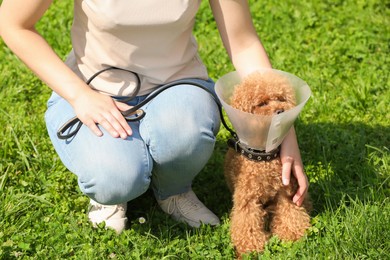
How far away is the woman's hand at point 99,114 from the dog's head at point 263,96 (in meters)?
0.46

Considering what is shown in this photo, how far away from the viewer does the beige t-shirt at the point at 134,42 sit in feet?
8.87

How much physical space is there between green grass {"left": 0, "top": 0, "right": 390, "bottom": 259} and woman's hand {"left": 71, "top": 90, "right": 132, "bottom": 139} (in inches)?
21.3

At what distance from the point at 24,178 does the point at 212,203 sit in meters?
0.95

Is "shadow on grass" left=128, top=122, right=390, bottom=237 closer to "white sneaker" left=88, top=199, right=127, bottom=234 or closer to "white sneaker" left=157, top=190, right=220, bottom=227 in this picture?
"white sneaker" left=157, top=190, right=220, bottom=227

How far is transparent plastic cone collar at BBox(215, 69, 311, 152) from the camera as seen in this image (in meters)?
2.53

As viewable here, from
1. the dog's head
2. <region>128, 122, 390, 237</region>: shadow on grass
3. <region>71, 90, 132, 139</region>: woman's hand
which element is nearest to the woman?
<region>71, 90, 132, 139</region>: woman's hand

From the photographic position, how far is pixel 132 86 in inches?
114

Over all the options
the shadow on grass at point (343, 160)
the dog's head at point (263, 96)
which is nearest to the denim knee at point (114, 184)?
the dog's head at point (263, 96)

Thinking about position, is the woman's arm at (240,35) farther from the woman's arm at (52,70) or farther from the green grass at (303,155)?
the green grass at (303,155)

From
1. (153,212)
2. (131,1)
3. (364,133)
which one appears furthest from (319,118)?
(131,1)

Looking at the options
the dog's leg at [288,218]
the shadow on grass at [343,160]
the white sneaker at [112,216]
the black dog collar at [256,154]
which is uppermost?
the black dog collar at [256,154]

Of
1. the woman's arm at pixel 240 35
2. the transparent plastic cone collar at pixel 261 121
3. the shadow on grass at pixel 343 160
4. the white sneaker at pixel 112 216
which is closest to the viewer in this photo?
the transparent plastic cone collar at pixel 261 121

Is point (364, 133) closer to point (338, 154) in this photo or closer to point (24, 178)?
point (338, 154)

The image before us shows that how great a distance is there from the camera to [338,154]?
3.50 metres
